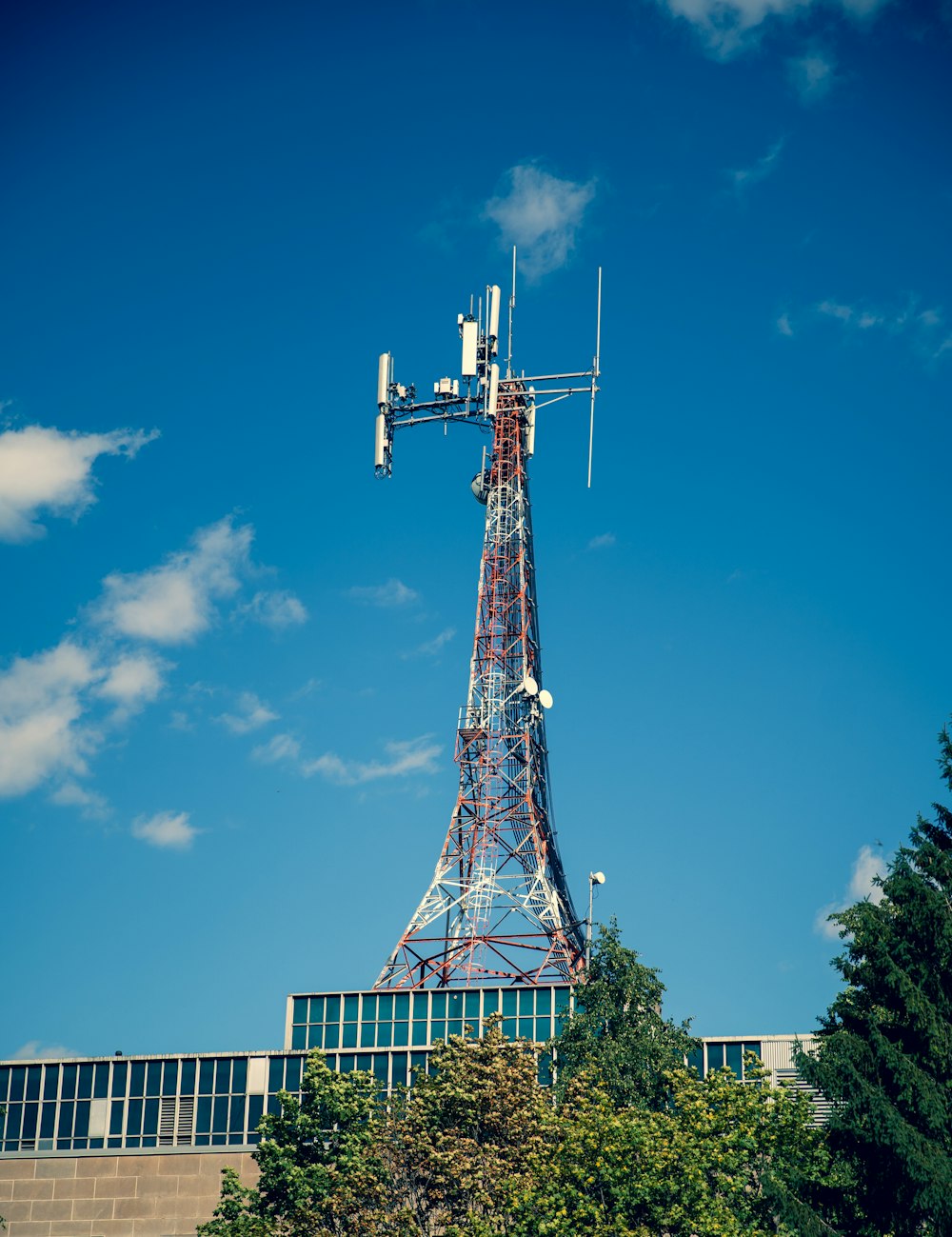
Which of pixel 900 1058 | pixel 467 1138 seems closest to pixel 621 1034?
pixel 467 1138

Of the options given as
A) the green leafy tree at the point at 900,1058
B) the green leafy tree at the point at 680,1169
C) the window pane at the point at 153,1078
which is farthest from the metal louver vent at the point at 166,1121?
the green leafy tree at the point at 900,1058

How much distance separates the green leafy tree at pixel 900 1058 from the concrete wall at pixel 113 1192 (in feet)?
128

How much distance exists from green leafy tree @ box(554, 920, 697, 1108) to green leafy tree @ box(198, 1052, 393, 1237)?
21.8ft

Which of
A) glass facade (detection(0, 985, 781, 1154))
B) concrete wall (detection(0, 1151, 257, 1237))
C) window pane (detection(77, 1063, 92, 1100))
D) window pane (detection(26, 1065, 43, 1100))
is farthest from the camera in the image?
window pane (detection(26, 1065, 43, 1100))

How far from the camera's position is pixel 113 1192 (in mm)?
83000

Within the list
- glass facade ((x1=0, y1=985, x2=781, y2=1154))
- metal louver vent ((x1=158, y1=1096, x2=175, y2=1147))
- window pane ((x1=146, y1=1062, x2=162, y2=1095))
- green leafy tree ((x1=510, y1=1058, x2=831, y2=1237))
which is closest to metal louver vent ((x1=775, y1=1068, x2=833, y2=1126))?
glass facade ((x1=0, y1=985, x2=781, y2=1154))

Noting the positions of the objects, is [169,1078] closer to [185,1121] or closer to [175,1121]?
[175,1121]

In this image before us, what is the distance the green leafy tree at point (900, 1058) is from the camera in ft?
156

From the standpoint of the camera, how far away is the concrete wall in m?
81.7

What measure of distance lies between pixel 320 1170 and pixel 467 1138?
472 cm

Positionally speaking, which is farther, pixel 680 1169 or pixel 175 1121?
pixel 175 1121

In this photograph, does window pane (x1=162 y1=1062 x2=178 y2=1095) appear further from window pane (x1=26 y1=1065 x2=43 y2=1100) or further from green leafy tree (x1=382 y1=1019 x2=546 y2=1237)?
green leafy tree (x1=382 y1=1019 x2=546 y2=1237)

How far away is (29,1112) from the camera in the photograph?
3415 inches

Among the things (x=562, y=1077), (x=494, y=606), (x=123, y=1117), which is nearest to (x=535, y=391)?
(x=494, y=606)
